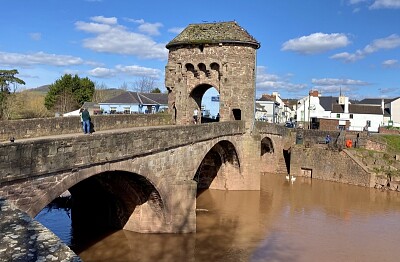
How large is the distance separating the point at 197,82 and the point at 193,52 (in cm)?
182

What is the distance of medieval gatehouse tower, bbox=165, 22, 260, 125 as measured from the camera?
23297mm

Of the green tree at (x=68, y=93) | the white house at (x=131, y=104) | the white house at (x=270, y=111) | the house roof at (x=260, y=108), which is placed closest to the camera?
the white house at (x=131, y=104)

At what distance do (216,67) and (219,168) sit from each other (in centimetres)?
624

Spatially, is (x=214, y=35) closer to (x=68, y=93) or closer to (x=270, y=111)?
(x=68, y=93)

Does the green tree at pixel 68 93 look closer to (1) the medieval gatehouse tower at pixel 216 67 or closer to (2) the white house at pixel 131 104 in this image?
(2) the white house at pixel 131 104

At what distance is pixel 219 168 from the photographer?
990 inches

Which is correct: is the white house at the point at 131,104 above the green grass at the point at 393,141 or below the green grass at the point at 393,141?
above

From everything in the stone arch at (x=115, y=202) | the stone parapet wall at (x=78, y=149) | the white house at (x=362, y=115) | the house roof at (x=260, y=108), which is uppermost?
the house roof at (x=260, y=108)

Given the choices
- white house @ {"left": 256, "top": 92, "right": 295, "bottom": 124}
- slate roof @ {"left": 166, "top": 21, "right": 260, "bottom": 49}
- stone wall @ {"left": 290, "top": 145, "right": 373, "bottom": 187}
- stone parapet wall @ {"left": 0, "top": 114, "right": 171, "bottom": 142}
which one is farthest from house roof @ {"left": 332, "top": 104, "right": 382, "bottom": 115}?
stone parapet wall @ {"left": 0, "top": 114, "right": 171, "bottom": 142}

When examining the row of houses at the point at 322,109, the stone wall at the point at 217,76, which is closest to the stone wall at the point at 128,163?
the stone wall at the point at 217,76

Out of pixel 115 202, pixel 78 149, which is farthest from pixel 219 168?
pixel 78 149

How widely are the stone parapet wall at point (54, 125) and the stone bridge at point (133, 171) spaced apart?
1.63 meters

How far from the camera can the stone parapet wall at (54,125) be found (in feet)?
45.7

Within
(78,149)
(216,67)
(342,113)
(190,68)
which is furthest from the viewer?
(342,113)
